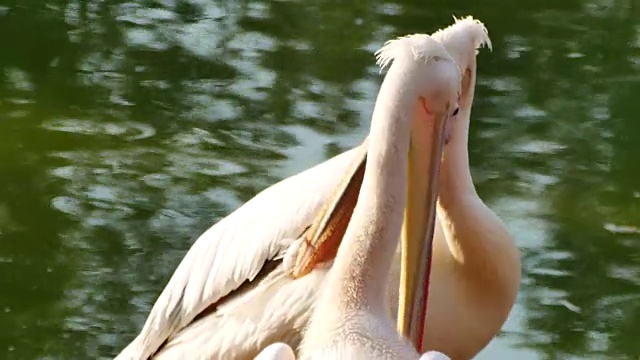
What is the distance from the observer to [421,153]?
2723 mm

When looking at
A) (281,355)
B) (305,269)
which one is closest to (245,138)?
(305,269)

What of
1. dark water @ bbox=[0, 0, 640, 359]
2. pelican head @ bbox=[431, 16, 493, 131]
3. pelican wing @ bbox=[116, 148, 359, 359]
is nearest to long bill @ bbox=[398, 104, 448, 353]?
pelican wing @ bbox=[116, 148, 359, 359]

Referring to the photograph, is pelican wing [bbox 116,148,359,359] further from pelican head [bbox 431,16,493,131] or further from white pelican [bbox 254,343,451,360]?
white pelican [bbox 254,343,451,360]

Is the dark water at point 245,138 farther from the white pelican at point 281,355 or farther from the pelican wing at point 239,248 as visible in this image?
the white pelican at point 281,355

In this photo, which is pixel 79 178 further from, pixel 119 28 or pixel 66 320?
pixel 119 28

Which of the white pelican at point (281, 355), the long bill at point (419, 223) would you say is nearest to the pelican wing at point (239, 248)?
the long bill at point (419, 223)

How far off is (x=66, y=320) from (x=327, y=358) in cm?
159

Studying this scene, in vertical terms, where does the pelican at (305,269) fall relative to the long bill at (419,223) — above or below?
below

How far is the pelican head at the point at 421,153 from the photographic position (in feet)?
8.71

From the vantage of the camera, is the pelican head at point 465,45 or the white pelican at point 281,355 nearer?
the white pelican at point 281,355

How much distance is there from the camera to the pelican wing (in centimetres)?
303

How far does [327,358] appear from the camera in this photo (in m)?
2.49

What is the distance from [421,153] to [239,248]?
1.76 ft

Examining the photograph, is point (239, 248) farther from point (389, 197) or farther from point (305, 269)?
point (389, 197)
